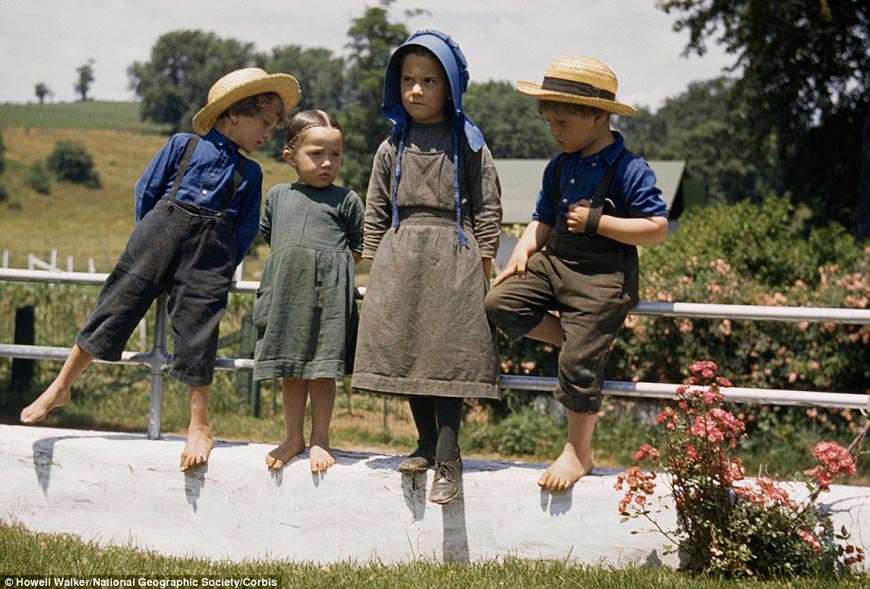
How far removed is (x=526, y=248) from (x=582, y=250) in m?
0.23

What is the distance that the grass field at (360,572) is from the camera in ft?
10.9

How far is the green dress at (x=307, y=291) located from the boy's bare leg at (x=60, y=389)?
760 millimetres

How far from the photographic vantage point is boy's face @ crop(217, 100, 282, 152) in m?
4.07

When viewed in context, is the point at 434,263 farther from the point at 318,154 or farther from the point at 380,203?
the point at 318,154

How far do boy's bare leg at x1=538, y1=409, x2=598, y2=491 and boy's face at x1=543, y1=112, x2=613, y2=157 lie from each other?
972 millimetres

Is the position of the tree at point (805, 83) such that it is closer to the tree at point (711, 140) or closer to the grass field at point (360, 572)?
the tree at point (711, 140)

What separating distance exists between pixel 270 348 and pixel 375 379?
446 millimetres

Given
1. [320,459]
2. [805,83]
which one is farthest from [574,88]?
[805,83]

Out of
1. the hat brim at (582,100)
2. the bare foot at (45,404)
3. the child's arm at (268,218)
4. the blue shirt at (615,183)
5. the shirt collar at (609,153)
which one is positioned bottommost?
the bare foot at (45,404)

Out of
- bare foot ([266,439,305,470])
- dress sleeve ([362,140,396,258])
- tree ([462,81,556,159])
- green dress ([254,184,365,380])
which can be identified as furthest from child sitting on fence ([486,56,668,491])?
tree ([462,81,556,159])

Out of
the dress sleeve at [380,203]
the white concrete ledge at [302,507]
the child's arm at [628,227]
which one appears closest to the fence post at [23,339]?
the white concrete ledge at [302,507]

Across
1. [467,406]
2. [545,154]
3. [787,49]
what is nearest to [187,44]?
[545,154]

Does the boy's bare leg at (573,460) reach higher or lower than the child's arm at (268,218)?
lower

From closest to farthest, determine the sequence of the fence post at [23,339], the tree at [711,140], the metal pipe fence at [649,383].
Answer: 1. the metal pipe fence at [649,383]
2. the fence post at [23,339]
3. the tree at [711,140]
